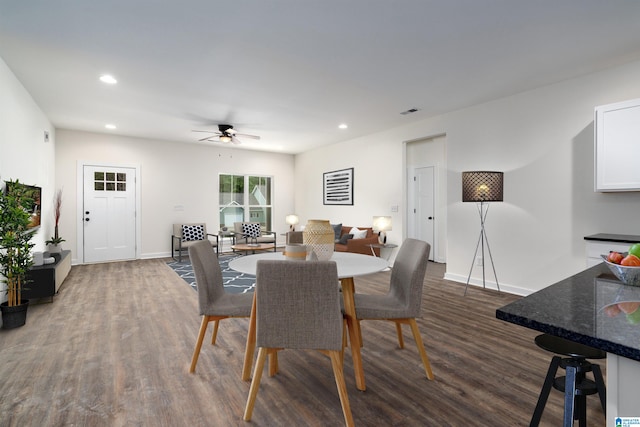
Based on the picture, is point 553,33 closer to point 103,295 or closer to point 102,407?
point 102,407

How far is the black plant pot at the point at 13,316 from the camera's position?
3031 millimetres

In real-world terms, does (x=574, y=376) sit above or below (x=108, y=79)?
below

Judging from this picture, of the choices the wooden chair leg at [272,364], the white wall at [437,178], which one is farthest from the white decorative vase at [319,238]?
the white wall at [437,178]

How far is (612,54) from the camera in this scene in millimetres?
3080

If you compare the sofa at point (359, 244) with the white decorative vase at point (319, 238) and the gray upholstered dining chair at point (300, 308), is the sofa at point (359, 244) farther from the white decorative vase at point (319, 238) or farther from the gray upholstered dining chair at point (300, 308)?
the gray upholstered dining chair at point (300, 308)

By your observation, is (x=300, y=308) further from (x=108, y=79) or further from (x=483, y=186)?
(x=108, y=79)

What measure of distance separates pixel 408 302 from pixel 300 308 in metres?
0.81

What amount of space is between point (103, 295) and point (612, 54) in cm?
613

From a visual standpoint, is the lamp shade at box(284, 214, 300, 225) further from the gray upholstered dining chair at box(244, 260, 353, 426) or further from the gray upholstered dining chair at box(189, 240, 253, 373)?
the gray upholstered dining chair at box(244, 260, 353, 426)

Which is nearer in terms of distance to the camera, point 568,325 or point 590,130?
point 568,325

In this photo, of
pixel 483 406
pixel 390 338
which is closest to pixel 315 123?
pixel 390 338

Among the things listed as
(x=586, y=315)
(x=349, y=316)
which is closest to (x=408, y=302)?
(x=349, y=316)

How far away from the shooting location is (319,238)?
2281 mm

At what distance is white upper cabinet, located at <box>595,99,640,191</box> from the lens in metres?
2.96
